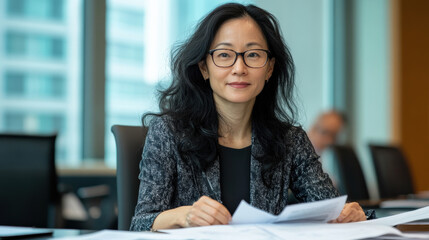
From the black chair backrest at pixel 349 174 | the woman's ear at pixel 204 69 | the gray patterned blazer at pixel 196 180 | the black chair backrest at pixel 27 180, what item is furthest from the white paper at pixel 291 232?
the black chair backrest at pixel 349 174

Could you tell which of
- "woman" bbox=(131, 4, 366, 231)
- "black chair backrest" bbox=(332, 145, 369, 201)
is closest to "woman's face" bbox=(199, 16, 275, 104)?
"woman" bbox=(131, 4, 366, 231)

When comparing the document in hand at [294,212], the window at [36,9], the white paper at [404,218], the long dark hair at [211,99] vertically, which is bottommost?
the white paper at [404,218]

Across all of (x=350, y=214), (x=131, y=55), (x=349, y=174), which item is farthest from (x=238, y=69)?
(x=131, y=55)

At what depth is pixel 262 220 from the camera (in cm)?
115

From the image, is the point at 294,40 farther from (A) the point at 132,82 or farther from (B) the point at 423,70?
(A) the point at 132,82

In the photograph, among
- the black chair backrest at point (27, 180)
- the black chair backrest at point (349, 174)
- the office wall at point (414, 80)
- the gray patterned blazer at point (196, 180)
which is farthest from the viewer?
the office wall at point (414, 80)

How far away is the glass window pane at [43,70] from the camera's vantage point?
4.19 meters

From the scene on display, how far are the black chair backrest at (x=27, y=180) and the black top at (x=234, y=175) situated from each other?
0.73 meters

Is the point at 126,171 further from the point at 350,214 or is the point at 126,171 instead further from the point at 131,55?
the point at 131,55

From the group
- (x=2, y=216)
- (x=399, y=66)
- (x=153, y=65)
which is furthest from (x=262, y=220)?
(x=399, y=66)

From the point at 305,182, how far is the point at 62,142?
3.10 m

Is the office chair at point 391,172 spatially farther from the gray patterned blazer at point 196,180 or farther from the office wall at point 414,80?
the office wall at point 414,80

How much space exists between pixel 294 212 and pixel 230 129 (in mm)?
660

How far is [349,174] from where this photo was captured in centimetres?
301
